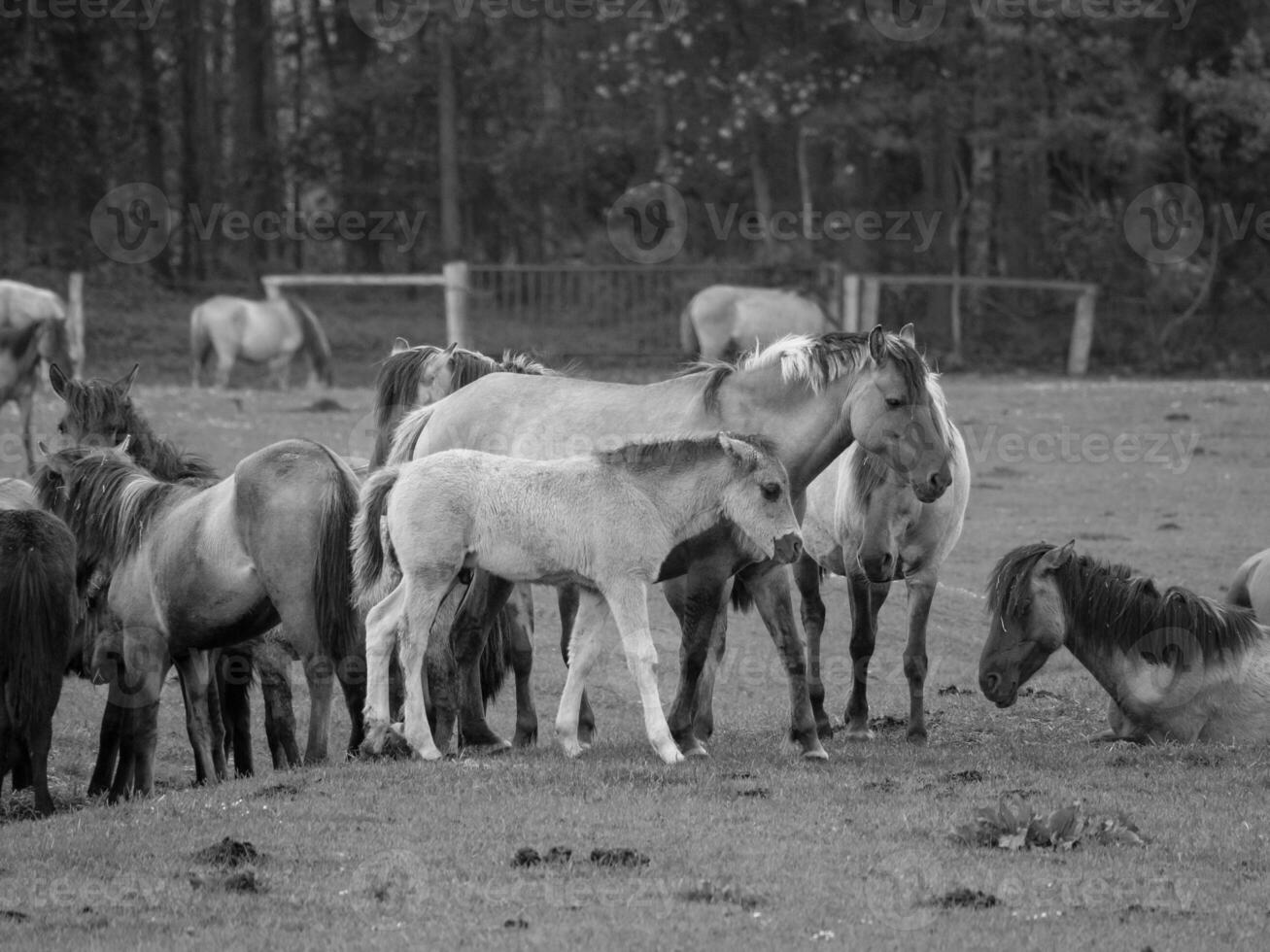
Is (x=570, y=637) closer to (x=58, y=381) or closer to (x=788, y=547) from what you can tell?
(x=788, y=547)

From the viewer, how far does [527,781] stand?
8539 mm

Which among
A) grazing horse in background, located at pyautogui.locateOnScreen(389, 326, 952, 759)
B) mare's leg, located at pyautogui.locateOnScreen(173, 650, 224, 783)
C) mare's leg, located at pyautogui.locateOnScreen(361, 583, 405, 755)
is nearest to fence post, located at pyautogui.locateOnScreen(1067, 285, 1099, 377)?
grazing horse in background, located at pyautogui.locateOnScreen(389, 326, 952, 759)

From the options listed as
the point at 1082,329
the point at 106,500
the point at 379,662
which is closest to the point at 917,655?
the point at 379,662

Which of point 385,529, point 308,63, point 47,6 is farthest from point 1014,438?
point 308,63

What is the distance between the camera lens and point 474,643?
10125mm

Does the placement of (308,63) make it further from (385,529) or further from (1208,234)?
(385,529)

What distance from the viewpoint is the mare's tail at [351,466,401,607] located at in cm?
925

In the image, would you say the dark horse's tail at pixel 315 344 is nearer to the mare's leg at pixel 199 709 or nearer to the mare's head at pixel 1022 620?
the mare's leg at pixel 199 709

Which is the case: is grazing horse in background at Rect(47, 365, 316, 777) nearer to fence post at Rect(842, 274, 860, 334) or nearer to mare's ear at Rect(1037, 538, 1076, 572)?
mare's ear at Rect(1037, 538, 1076, 572)

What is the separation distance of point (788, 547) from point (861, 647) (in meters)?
2.08

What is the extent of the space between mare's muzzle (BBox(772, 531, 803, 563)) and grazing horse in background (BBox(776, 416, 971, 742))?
1.20 meters

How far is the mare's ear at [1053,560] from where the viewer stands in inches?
406

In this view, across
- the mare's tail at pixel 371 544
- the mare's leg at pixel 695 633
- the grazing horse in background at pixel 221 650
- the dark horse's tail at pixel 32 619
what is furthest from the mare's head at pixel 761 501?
the dark horse's tail at pixel 32 619

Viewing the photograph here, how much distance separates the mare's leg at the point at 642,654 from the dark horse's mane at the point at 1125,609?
250cm
